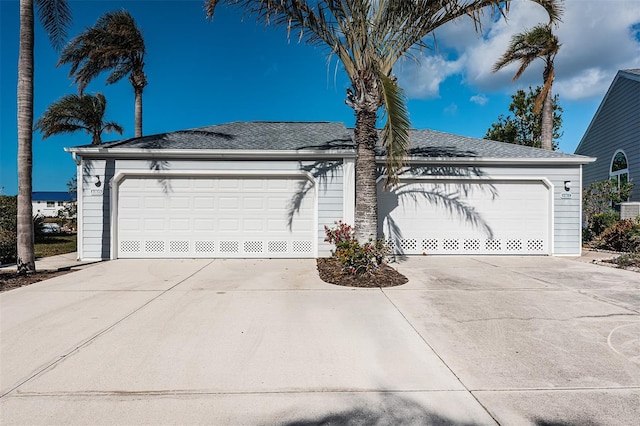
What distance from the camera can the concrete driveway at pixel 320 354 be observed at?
2285mm

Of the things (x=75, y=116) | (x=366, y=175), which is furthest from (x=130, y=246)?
(x=75, y=116)

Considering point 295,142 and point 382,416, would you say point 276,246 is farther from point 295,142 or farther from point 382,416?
point 382,416

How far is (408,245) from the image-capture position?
30.0 feet

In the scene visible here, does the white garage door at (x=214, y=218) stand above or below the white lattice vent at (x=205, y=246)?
above

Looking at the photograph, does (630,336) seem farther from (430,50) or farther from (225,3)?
(225,3)

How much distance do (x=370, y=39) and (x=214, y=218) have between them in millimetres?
5581

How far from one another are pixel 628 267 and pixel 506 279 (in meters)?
3.38

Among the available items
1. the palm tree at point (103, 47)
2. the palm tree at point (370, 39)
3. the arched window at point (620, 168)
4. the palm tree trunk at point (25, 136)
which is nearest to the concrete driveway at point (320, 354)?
the palm tree trunk at point (25, 136)

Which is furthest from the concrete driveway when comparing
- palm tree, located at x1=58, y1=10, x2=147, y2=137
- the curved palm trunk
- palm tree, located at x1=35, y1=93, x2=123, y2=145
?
palm tree, located at x1=35, y1=93, x2=123, y2=145

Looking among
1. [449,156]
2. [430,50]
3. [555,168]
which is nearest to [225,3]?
[430,50]

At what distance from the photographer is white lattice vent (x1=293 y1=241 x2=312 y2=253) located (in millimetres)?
8703

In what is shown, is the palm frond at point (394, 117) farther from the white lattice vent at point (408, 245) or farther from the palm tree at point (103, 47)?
the palm tree at point (103, 47)

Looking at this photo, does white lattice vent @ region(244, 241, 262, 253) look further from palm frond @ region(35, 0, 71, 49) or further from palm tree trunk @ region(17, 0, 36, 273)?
palm frond @ region(35, 0, 71, 49)

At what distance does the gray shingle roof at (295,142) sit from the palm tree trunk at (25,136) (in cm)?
198
